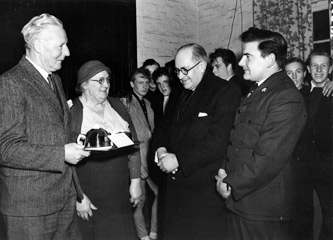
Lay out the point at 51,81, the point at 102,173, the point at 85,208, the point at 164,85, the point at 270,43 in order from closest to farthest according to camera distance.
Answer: the point at 51,81, the point at 270,43, the point at 85,208, the point at 102,173, the point at 164,85

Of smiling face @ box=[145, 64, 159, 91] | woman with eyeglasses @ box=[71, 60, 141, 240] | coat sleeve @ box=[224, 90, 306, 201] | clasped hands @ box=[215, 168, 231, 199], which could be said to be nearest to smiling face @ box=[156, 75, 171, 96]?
smiling face @ box=[145, 64, 159, 91]

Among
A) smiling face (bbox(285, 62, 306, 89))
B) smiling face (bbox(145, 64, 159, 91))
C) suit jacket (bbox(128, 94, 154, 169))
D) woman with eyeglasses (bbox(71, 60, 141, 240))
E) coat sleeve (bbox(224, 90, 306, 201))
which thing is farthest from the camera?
smiling face (bbox(145, 64, 159, 91))

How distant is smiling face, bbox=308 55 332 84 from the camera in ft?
10.9

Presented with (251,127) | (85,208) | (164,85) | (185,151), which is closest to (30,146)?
(85,208)

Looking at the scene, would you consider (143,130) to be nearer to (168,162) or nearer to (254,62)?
(168,162)

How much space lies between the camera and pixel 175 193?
2.60 metres

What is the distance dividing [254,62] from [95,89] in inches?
49.6

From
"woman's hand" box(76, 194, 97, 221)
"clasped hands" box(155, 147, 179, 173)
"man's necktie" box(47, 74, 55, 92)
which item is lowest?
"woman's hand" box(76, 194, 97, 221)

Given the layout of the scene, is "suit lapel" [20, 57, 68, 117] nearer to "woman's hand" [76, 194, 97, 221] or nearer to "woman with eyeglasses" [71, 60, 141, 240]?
"woman with eyeglasses" [71, 60, 141, 240]

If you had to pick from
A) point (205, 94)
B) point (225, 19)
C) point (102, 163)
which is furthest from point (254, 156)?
point (225, 19)

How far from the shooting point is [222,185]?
2.23 metres

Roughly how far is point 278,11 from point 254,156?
4.26 meters

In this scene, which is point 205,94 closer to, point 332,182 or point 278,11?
point 332,182

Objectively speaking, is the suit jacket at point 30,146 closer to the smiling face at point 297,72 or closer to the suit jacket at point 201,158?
the suit jacket at point 201,158
